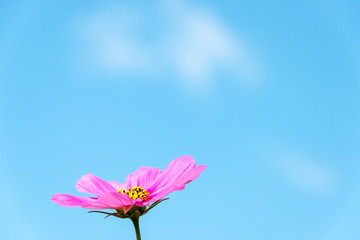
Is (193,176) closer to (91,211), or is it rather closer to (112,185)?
(91,211)

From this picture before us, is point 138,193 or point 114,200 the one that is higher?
point 138,193

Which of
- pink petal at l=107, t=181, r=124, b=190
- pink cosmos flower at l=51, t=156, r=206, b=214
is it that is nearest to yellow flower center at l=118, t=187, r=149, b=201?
pink cosmos flower at l=51, t=156, r=206, b=214

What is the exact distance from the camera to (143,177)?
1.45m

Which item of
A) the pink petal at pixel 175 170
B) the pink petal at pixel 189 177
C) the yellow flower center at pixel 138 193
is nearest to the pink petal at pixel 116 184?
the yellow flower center at pixel 138 193

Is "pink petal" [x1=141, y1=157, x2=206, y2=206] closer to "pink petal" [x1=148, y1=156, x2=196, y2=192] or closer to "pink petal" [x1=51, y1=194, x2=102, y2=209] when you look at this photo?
"pink petal" [x1=148, y1=156, x2=196, y2=192]

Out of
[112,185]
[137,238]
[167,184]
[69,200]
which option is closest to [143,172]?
[112,185]

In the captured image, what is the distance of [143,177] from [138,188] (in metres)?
0.13

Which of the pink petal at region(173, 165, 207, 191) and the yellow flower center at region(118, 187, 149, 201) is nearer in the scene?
the pink petal at region(173, 165, 207, 191)

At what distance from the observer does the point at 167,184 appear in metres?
1.20

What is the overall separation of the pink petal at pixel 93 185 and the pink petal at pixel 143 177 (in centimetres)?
12

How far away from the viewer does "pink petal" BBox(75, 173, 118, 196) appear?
1320 millimetres

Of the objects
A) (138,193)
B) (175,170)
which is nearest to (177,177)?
(175,170)

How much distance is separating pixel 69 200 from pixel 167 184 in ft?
0.90

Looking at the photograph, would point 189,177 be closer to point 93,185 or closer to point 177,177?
point 177,177
